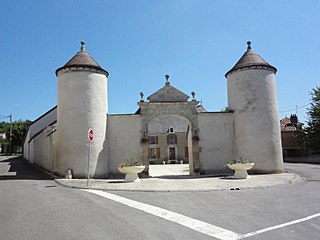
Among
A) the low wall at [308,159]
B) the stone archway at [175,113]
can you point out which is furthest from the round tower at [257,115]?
the low wall at [308,159]

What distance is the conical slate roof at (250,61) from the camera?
1922cm

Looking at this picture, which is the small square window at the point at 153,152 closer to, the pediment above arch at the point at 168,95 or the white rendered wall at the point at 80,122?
the pediment above arch at the point at 168,95

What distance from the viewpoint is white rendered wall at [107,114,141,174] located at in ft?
58.7

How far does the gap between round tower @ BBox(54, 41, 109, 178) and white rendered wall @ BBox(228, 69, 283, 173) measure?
9.20 meters

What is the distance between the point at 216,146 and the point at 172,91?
4754 millimetres

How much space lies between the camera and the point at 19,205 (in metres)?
8.02

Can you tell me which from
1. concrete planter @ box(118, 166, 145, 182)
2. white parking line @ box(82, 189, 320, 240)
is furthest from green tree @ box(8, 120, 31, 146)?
white parking line @ box(82, 189, 320, 240)

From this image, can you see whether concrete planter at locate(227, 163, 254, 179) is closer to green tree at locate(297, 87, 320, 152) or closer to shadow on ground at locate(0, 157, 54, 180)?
shadow on ground at locate(0, 157, 54, 180)

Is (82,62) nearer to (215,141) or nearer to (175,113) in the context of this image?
(175,113)

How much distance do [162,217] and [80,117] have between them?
11863 millimetres

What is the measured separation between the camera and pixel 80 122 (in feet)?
55.8

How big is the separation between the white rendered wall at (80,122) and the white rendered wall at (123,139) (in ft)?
1.70

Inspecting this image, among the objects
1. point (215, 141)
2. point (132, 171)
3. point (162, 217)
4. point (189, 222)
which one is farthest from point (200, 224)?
point (215, 141)

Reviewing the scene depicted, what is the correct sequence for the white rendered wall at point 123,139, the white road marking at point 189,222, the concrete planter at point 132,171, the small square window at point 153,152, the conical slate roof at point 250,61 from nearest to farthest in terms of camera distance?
the white road marking at point 189,222, the concrete planter at point 132,171, the white rendered wall at point 123,139, the conical slate roof at point 250,61, the small square window at point 153,152
